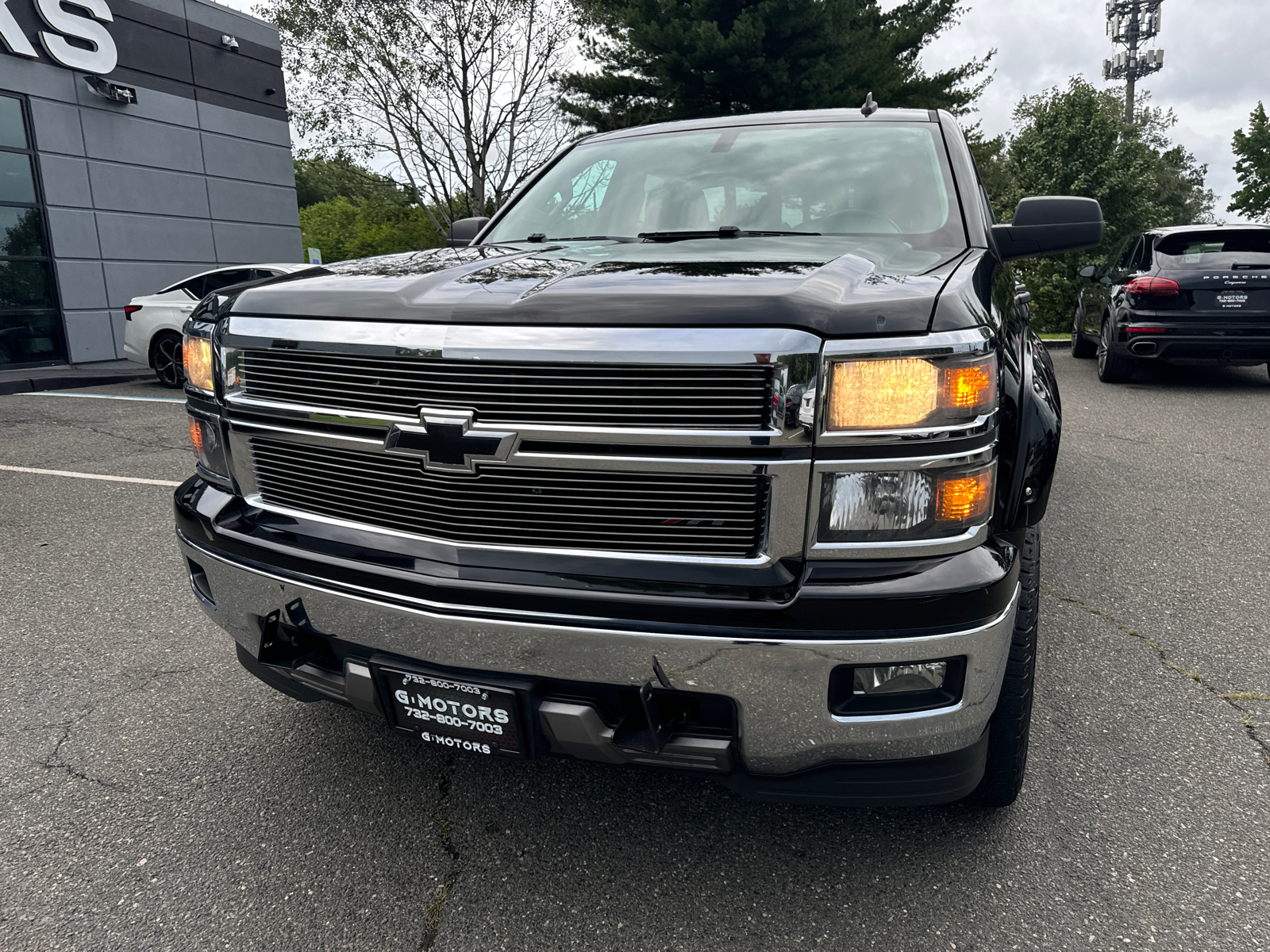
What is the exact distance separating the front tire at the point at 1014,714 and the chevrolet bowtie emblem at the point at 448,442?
1152mm

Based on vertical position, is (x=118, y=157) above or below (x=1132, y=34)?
below

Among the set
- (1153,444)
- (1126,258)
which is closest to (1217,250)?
(1126,258)

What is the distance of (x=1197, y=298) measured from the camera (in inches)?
311

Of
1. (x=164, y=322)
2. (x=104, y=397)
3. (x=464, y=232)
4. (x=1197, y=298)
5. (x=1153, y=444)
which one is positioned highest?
(x=464, y=232)

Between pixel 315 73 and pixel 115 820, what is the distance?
2287 cm

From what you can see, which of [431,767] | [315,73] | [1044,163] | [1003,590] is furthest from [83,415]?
[1044,163]

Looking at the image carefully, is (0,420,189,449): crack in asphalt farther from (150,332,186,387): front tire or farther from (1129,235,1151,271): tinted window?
(1129,235,1151,271): tinted window

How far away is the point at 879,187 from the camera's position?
9.07 feet

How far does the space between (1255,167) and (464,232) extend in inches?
1559

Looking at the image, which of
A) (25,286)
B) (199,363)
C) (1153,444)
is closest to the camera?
(199,363)

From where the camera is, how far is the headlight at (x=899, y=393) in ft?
5.05

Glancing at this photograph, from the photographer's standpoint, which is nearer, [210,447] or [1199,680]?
[210,447]

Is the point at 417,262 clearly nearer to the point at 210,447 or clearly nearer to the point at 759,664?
the point at 210,447

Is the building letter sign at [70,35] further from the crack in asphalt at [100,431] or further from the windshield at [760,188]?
the windshield at [760,188]
